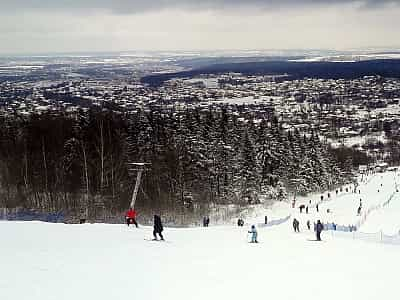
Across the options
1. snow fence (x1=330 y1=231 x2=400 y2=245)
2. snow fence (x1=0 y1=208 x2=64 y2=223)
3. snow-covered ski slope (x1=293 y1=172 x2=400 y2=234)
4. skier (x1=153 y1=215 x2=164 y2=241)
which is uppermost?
skier (x1=153 y1=215 x2=164 y2=241)

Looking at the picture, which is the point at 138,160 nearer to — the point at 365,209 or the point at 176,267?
the point at 365,209

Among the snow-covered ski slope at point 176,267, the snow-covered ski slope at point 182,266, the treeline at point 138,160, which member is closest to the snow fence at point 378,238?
the snow-covered ski slope at point 182,266

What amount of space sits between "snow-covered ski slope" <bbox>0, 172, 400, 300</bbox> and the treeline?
1462 centimetres

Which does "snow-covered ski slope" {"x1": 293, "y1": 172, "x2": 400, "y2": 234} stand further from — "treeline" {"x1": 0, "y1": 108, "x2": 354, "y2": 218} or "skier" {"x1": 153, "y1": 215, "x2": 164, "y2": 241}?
"skier" {"x1": 153, "y1": 215, "x2": 164, "y2": 241}

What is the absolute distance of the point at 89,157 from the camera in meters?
41.0

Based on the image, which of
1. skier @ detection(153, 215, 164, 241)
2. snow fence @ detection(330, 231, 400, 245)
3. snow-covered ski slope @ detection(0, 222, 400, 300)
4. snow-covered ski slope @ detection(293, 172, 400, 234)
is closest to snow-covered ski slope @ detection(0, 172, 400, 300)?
snow-covered ski slope @ detection(0, 222, 400, 300)

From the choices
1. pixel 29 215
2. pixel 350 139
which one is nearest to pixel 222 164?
pixel 29 215

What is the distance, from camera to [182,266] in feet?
45.9

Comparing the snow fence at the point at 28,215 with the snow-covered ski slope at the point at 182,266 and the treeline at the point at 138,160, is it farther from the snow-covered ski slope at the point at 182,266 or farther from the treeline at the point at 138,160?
the snow-covered ski slope at the point at 182,266

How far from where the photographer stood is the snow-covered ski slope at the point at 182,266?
435 inches

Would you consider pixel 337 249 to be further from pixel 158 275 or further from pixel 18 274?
pixel 18 274

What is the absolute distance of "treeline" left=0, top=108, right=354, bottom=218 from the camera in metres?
39.5

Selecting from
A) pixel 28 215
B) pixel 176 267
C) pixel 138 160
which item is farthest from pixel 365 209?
pixel 176 267

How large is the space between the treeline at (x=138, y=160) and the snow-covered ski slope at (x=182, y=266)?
14.6 metres
